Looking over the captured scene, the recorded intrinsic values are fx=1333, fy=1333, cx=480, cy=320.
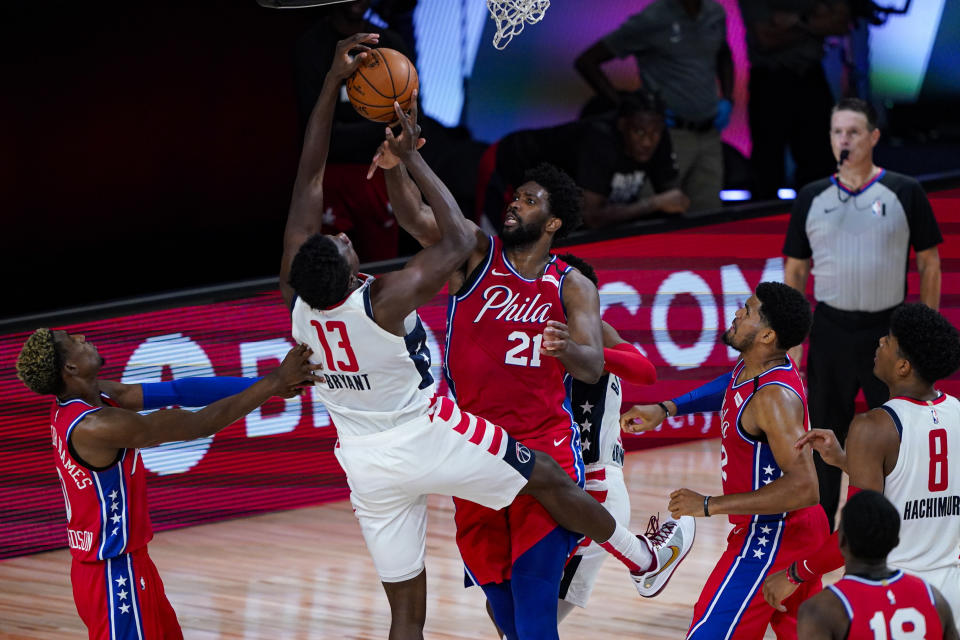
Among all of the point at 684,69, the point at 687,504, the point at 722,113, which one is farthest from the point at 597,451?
the point at 722,113

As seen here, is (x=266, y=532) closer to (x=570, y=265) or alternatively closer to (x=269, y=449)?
(x=269, y=449)

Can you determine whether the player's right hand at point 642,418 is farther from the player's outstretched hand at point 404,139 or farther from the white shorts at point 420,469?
the player's outstretched hand at point 404,139

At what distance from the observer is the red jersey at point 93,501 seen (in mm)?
4621

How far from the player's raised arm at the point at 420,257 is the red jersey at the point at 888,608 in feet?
5.41

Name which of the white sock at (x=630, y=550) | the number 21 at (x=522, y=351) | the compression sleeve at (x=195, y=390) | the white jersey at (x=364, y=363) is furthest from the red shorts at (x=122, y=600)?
the white sock at (x=630, y=550)

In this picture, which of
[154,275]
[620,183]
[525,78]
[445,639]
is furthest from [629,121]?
[445,639]

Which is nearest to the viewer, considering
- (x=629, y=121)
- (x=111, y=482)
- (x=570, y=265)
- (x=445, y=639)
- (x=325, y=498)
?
(x=111, y=482)

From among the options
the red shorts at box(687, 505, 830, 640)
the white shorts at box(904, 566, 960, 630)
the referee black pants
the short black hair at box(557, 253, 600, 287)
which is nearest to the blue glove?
the referee black pants

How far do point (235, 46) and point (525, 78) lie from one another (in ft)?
7.19

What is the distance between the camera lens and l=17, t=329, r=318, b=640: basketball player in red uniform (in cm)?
458

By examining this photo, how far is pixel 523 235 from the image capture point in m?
5.00

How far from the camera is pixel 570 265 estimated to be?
17.7 feet

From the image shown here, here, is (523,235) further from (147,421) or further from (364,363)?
(147,421)

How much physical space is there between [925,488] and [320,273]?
1.99 m
